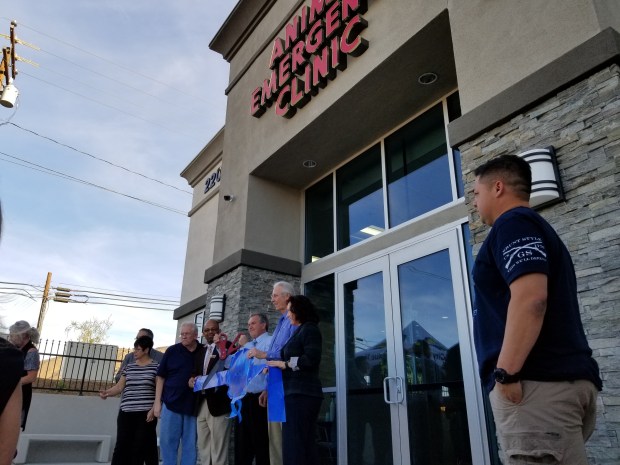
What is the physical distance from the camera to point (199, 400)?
16.4 feet

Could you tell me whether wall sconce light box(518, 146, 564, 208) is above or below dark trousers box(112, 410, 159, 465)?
above

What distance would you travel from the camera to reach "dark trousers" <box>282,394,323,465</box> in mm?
3439

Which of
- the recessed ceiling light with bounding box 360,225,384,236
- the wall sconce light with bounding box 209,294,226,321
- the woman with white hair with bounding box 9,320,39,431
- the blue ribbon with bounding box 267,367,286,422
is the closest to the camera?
the blue ribbon with bounding box 267,367,286,422

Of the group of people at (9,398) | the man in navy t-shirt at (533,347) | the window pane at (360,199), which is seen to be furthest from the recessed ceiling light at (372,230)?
the group of people at (9,398)

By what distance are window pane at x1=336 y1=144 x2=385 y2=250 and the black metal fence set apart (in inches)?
255

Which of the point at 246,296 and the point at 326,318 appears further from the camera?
the point at 246,296

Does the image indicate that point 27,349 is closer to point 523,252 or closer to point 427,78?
point 523,252

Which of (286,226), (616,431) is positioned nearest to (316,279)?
(286,226)

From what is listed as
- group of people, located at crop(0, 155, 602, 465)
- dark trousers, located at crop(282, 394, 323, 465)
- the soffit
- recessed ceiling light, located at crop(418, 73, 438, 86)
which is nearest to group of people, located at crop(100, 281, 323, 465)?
dark trousers, located at crop(282, 394, 323, 465)

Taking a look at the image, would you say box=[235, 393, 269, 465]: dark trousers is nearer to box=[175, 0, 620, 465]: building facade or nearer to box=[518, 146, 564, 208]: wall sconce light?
box=[175, 0, 620, 465]: building facade

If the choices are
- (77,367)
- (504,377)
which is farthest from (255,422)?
(77,367)

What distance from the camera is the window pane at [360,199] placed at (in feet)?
20.4

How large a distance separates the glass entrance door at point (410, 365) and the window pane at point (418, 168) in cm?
57

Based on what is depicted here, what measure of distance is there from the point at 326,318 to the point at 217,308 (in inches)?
68.2
